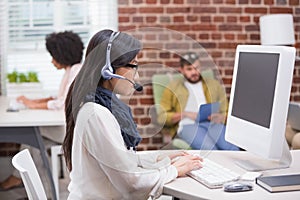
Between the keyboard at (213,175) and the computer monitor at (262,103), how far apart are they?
0.12m

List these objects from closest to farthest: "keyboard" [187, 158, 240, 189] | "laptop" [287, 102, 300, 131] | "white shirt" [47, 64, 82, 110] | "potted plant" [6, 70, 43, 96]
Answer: "keyboard" [187, 158, 240, 189] < "laptop" [287, 102, 300, 131] < "white shirt" [47, 64, 82, 110] < "potted plant" [6, 70, 43, 96]

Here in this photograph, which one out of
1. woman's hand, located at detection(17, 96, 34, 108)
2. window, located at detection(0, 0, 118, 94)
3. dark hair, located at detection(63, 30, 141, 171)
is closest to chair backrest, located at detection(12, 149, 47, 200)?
dark hair, located at detection(63, 30, 141, 171)

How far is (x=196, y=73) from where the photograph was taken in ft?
6.46

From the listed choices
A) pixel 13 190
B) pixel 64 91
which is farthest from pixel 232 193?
pixel 13 190

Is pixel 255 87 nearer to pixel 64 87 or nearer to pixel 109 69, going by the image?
pixel 109 69

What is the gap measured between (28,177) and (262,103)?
88 centimetres

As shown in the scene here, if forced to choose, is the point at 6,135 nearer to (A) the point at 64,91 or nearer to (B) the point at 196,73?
(A) the point at 64,91

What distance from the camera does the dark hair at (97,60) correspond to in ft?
6.01

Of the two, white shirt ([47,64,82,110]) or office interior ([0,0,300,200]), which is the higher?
office interior ([0,0,300,200])

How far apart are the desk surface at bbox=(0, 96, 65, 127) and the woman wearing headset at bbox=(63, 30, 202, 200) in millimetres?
1768

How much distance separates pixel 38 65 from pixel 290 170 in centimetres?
329

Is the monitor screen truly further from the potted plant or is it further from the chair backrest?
the potted plant

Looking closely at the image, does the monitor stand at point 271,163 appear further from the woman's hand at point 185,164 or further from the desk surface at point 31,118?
the desk surface at point 31,118

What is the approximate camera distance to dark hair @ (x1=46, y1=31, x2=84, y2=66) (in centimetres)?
432
